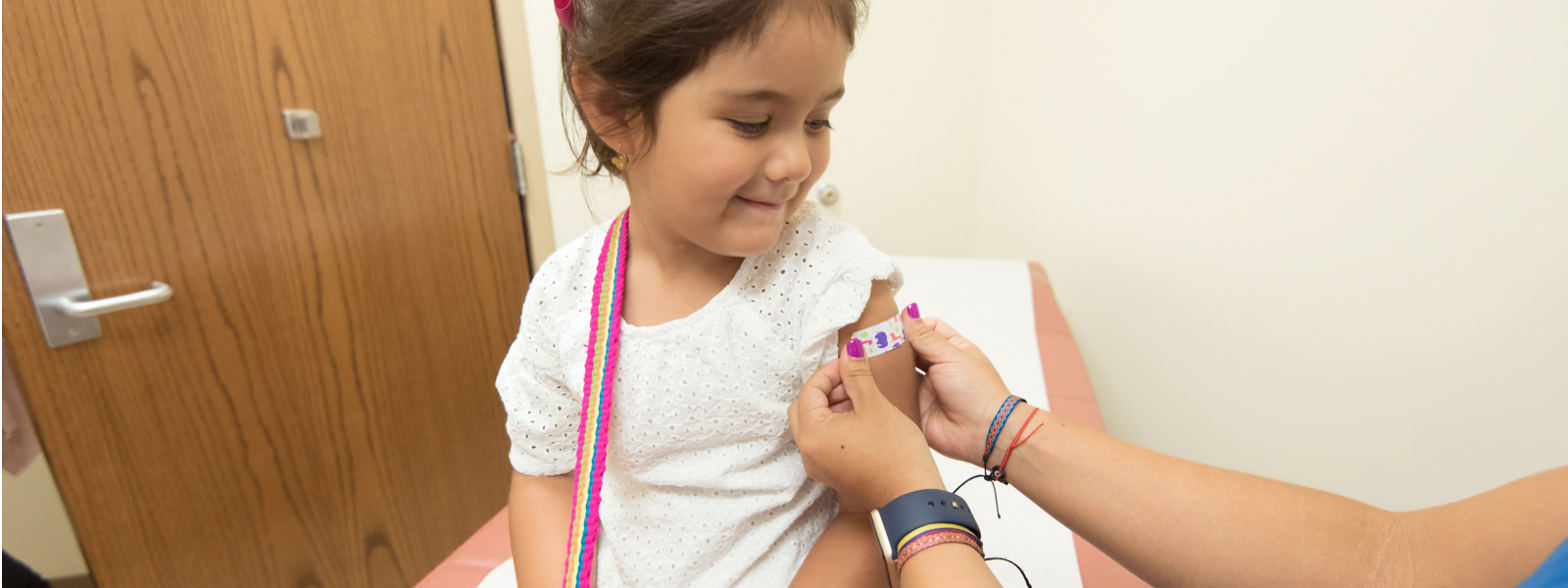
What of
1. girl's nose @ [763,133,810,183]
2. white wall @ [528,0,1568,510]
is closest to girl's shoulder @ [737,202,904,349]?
girl's nose @ [763,133,810,183]

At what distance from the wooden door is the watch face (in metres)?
1.21

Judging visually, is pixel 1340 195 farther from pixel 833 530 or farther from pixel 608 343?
pixel 608 343

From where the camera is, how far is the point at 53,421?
966mm

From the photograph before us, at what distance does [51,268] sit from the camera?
0.94 metres

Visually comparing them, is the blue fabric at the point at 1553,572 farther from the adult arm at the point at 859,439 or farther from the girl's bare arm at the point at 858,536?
the girl's bare arm at the point at 858,536

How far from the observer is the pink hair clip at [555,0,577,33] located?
64 centimetres

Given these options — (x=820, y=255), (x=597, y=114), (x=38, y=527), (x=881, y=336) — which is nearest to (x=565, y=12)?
(x=597, y=114)

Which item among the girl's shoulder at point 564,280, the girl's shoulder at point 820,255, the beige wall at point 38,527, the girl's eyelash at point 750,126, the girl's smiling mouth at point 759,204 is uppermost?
the girl's eyelash at point 750,126

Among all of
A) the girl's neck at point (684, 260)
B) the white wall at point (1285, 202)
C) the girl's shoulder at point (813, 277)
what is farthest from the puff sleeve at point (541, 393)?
the white wall at point (1285, 202)

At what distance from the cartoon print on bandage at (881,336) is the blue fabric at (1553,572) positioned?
48 cm

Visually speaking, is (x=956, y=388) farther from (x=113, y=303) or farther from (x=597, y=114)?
(x=113, y=303)

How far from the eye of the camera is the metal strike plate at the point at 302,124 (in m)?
1.24

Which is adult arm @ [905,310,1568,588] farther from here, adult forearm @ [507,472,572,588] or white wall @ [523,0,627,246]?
white wall @ [523,0,627,246]

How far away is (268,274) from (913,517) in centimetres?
131
